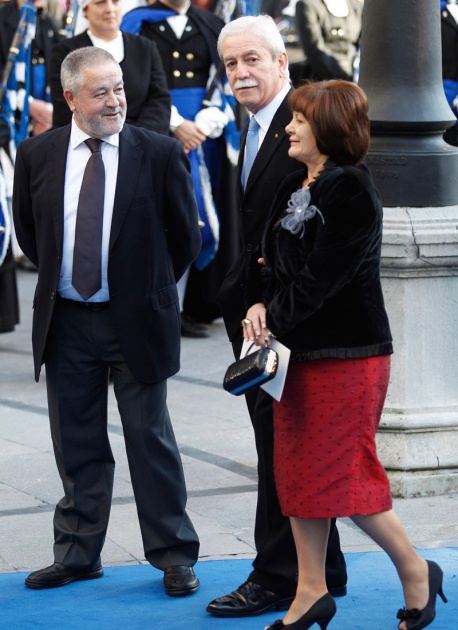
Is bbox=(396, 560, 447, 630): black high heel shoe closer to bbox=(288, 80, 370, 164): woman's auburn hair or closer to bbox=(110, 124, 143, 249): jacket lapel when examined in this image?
bbox=(288, 80, 370, 164): woman's auburn hair

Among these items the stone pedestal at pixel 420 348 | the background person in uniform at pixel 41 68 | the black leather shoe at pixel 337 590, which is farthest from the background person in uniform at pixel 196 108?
the black leather shoe at pixel 337 590

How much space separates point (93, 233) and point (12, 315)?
4.32 meters

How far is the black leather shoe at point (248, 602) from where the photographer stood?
4590mm

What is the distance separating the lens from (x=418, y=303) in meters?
5.90

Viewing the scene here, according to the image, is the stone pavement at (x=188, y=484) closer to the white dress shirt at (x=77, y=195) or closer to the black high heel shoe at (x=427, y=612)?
the black high heel shoe at (x=427, y=612)

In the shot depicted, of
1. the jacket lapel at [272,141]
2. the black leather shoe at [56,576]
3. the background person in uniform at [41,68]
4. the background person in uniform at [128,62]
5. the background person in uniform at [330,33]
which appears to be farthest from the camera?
the background person in uniform at [330,33]

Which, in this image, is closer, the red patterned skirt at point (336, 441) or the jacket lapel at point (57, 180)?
the red patterned skirt at point (336, 441)

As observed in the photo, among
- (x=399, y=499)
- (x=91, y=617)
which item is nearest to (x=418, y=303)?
(x=399, y=499)

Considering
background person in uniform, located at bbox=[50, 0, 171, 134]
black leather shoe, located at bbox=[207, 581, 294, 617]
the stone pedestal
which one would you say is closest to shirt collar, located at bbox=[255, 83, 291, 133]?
the stone pedestal

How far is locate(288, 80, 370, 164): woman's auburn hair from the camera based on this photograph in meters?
4.16

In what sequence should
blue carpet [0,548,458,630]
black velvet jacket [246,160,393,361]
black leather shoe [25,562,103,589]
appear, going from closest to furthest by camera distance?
black velvet jacket [246,160,393,361], blue carpet [0,548,458,630], black leather shoe [25,562,103,589]

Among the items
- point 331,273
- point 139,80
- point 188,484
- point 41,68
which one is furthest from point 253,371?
point 41,68

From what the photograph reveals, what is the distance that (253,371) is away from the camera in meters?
4.16

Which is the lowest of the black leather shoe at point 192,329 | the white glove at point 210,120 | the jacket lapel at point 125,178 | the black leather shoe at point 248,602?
the black leather shoe at point 192,329
